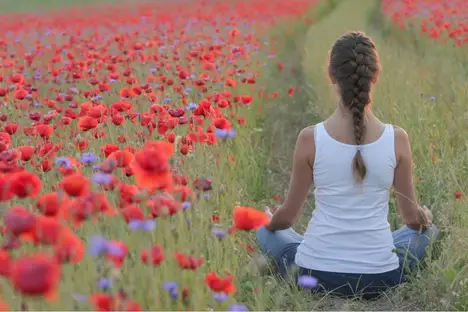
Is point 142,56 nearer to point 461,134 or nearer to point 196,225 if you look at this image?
point 461,134

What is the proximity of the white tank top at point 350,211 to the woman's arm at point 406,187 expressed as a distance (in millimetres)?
33

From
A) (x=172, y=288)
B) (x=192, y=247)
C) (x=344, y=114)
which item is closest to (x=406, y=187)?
(x=344, y=114)

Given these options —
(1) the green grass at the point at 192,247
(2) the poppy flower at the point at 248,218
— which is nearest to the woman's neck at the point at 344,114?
(1) the green grass at the point at 192,247

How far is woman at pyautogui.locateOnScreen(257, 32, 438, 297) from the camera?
2.74 metres

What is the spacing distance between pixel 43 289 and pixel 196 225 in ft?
4.12

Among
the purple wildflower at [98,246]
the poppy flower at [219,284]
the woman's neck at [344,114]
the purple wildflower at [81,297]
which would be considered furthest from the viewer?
the woman's neck at [344,114]

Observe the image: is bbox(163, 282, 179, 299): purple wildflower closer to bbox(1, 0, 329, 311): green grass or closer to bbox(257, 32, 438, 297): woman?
bbox(1, 0, 329, 311): green grass

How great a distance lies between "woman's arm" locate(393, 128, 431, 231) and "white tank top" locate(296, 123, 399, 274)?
0.03 m

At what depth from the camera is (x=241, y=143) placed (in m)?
4.59

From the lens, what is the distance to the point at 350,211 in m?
2.87

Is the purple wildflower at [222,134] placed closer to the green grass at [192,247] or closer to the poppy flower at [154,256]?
the green grass at [192,247]

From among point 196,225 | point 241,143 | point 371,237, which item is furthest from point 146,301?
point 241,143

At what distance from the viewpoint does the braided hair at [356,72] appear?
2.71 metres

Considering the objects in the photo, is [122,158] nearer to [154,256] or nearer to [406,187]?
Answer: [154,256]
